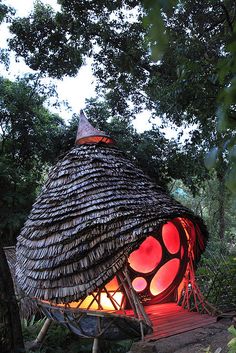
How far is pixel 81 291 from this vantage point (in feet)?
13.2

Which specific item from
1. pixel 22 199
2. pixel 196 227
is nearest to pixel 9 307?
pixel 196 227

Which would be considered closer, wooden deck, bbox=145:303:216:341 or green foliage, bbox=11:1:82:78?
wooden deck, bbox=145:303:216:341

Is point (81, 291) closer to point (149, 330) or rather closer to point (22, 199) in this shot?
point (149, 330)

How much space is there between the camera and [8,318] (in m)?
4.54

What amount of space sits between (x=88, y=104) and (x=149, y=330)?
23.5 ft

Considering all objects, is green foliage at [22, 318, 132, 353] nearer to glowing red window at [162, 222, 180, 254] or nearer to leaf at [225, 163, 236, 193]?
glowing red window at [162, 222, 180, 254]

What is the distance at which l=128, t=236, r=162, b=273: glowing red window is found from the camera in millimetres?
5051

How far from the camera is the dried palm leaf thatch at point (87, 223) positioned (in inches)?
163

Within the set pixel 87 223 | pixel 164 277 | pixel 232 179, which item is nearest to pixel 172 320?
pixel 164 277

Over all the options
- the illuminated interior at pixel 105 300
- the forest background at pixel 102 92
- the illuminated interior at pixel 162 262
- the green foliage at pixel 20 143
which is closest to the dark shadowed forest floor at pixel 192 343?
the illuminated interior at pixel 105 300

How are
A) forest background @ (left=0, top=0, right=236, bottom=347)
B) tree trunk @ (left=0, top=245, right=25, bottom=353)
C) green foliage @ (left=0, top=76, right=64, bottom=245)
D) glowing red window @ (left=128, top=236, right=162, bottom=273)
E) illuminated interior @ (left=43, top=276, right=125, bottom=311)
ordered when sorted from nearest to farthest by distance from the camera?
illuminated interior @ (left=43, top=276, right=125, bottom=311) → tree trunk @ (left=0, top=245, right=25, bottom=353) → glowing red window @ (left=128, top=236, right=162, bottom=273) → forest background @ (left=0, top=0, right=236, bottom=347) → green foliage @ (left=0, top=76, right=64, bottom=245)

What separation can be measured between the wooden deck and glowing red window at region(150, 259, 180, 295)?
266mm

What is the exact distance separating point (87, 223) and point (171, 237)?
167 centimetres

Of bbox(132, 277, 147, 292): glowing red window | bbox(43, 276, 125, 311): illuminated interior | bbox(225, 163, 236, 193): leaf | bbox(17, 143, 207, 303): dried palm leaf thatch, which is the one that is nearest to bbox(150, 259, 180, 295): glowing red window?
bbox(132, 277, 147, 292): glowing red window
